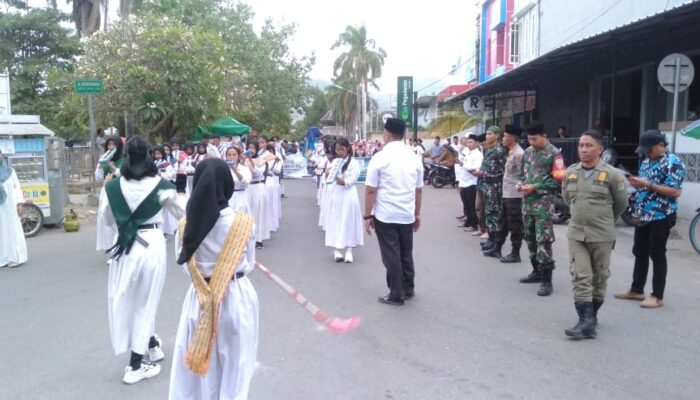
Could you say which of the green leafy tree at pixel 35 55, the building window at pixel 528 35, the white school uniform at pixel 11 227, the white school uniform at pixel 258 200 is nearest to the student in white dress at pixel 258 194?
the white school uniform at pixel 258 200

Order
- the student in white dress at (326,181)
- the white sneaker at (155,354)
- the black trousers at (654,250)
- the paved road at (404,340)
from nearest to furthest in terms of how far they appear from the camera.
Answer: the paved road at (404,340) → the white sneaker at (155,354) → the black trousers at (654,250) → the student in white dress at (326,181)

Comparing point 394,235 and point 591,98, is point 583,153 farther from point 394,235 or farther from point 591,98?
point 591,98

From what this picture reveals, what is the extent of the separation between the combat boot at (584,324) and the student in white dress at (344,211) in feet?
13.3

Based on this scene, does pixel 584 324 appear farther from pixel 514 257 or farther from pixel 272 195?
pixel 272 195

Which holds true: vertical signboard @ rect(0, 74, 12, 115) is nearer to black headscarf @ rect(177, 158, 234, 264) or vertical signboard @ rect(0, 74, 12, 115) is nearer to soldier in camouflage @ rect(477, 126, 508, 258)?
soldier in camouflage @ rect(477, 126, 508, 258)

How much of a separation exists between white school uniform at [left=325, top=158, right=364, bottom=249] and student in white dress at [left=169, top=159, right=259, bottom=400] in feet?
18.5

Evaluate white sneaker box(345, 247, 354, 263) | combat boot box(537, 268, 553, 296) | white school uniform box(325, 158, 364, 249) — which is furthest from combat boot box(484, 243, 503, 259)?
combat boot box(537, 268, 553, 296)

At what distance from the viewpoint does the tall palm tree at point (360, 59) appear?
208 feet

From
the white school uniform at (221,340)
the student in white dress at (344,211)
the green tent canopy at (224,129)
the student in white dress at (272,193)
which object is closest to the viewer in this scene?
the white school uniform at (221,340)

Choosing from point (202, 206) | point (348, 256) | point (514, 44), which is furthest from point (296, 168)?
point (202, 206)

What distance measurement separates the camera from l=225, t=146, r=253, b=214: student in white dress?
359 inches

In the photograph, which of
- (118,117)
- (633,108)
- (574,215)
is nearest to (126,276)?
(574,215)

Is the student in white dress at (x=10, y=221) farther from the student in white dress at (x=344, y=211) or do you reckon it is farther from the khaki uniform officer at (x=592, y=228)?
the khaki uniform officer at (x=592, y=228)

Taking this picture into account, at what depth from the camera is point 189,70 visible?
17.0m
